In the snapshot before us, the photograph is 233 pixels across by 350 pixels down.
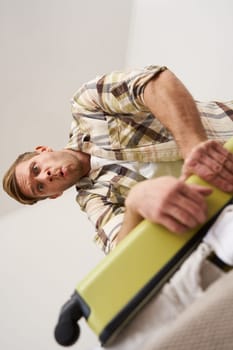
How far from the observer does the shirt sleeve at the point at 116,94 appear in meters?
0.71

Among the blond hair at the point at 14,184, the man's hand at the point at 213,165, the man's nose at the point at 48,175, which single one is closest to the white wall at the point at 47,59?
the blond hair at the point at 14,184

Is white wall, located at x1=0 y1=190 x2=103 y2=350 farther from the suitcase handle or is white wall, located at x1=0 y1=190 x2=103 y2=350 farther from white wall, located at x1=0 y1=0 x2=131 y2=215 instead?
the suitcase handle

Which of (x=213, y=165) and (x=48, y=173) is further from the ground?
(x=213, y=165)

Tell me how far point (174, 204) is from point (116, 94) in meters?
0.47

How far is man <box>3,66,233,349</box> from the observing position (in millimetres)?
427

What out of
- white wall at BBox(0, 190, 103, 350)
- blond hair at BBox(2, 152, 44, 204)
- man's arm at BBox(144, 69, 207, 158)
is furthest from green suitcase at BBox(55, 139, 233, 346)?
blond hair at BBox(2, 152, 44, 204)

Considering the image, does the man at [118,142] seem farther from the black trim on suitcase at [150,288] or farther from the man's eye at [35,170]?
the black trim on suitcase at [150,288]

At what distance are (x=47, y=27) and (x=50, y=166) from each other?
25.0 inches

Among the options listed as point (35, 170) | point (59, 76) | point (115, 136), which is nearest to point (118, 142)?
point (115, 136)

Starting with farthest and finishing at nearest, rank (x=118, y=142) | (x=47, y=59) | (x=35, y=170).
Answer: (x=47, y=59), (x=35, y=170), (x=118, y=142)

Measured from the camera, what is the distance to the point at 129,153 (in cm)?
87

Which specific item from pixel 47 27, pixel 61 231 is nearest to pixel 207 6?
pixel 47 27

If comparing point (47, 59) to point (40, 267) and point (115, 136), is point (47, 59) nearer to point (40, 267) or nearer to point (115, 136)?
point (115, 136)

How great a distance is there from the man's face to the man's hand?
0.58 meters
